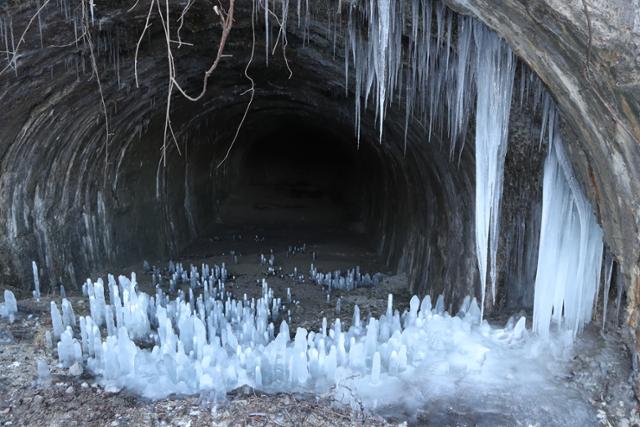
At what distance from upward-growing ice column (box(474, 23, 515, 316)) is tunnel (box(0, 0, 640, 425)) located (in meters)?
0.05

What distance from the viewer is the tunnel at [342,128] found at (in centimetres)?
451

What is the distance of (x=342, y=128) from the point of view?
49.3 feet

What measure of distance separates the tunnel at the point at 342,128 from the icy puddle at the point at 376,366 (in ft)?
0.47

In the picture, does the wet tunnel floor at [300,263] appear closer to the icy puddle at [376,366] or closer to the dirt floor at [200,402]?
the icy puddle at [376,366]

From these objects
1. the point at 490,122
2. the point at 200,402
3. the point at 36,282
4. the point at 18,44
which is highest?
the point at 18,44

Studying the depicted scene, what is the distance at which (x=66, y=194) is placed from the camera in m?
8.98

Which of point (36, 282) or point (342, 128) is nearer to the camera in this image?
point (36, 282)

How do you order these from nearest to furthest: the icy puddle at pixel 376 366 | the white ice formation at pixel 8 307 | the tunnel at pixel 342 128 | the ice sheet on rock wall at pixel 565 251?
the tunnel at pixel 342 128 < the icy puddle at pixel 376 366 < the ice sheet on rock wall at pixel 565 251 < the white ice formation at pixel 8 307

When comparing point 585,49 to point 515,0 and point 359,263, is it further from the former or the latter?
point 359,263

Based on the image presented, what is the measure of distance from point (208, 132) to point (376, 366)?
1078 centimetres

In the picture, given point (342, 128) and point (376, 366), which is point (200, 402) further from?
point (342, 128)

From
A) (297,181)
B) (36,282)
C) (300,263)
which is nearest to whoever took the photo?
(36,282)

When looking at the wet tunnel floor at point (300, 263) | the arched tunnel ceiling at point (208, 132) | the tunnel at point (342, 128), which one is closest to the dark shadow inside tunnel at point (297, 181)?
the wet tunnel floor at point (300, 263)

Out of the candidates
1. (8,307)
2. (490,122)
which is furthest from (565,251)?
(8,307)
